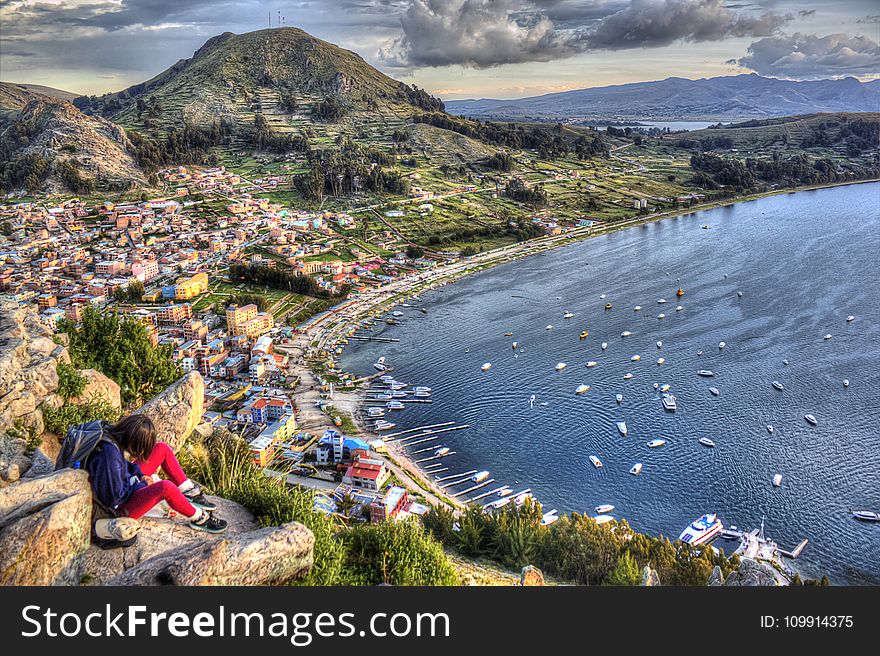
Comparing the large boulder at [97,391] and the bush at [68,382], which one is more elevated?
the bush at [68,382]

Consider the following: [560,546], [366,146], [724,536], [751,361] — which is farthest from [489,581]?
[366,146]

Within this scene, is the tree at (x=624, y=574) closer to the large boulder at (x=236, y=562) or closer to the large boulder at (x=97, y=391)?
the large boulder at (x=236, y=562)

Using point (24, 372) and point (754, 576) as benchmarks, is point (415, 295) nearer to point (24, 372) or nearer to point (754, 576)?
point (754, 576)

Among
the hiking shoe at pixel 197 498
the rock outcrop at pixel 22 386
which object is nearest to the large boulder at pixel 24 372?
the rock outcrop at pixel 22 386

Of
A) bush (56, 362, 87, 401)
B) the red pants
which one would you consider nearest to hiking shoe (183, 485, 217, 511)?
the red pants

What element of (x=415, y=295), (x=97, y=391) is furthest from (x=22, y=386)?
(x=415, y=295)

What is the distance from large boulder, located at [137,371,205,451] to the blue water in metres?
16.5

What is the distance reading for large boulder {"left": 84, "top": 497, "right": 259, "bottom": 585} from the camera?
4160 millimetres

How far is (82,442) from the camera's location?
4.41 meters

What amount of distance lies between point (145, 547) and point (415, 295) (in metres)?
41.0

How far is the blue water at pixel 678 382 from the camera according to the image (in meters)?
20.8

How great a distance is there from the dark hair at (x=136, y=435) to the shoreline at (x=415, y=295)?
55.0 feet

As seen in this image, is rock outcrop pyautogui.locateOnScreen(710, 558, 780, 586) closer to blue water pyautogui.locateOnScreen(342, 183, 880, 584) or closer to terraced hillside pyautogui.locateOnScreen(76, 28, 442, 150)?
blue water pyautogui.locateOnScreen(342, 183, 880, 584)

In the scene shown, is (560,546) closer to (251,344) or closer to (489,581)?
(489,581)
